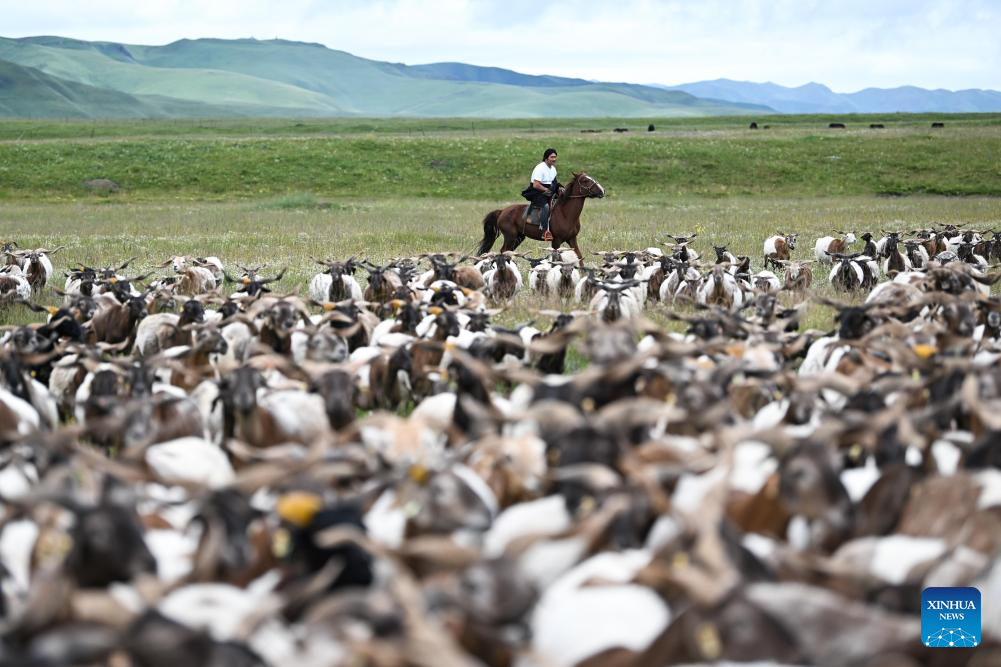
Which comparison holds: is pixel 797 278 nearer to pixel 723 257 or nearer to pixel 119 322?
pixel 723 257

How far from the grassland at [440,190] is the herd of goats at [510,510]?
34.6ft

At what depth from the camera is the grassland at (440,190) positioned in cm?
2377

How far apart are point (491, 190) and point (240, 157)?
515 inches

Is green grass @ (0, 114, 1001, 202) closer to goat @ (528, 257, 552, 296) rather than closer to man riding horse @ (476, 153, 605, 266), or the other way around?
man riding horse @ (476, 153, 605, 266)

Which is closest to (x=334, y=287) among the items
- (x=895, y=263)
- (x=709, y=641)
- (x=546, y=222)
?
(x=546, y=222)

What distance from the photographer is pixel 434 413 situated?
278 inches

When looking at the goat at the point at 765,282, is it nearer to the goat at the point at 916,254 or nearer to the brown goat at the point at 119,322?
the goat at the point at 916,254

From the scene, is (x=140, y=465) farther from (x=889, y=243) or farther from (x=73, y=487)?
(x=889, y=243)

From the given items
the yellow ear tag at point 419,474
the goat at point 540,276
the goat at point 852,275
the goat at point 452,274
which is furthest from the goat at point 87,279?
the goat at point 852,275

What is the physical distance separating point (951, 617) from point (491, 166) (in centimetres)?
4248


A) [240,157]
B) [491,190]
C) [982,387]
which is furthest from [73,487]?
[240,157]

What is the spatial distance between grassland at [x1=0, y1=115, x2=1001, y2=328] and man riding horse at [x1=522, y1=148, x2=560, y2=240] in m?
2.01

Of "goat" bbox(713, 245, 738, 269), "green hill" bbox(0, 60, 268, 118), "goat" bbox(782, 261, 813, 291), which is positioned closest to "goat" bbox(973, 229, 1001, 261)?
"goat" bbox(782, 261, 813, 291)

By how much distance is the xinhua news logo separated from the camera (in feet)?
12.6
